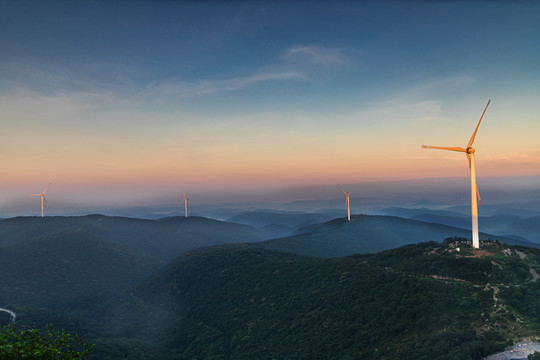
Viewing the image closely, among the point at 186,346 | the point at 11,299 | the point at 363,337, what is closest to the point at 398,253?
the point at 363,337

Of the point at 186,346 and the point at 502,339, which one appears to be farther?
the point at 186,346

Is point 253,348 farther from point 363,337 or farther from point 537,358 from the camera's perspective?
point 537,358

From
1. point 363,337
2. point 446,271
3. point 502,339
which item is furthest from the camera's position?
point 446,271

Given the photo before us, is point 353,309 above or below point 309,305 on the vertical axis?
above

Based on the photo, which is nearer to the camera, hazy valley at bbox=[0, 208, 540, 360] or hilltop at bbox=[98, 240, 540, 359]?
hilltop at bbox=[98, 240, 540, 359]

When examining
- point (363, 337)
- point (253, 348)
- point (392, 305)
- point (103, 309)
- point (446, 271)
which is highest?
point (446, 271)

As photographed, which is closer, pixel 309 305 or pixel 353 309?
pixel 353 309

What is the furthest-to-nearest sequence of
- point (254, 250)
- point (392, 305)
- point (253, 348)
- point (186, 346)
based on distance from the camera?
point (254, 250), point (186, 346), point (253, 348), point (392, 305)

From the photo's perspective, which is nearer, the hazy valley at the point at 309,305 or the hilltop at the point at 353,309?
the hilltop at the point at 353,309
